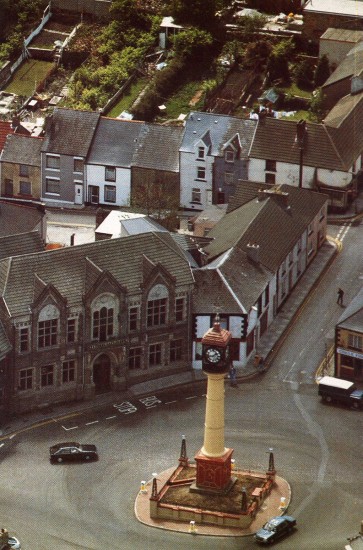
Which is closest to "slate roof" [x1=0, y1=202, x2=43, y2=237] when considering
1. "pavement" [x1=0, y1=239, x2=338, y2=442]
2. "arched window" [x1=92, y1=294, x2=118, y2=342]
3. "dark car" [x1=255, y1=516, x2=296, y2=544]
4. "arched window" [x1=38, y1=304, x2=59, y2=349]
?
"arched window" [x1=92, y1=294, x2=118, y2=342]

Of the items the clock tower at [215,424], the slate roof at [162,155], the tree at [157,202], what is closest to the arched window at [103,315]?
the clock tower at [215,424]

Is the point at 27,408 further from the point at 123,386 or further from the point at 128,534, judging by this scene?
the point at 128,534

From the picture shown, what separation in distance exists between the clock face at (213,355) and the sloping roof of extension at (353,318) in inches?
1076

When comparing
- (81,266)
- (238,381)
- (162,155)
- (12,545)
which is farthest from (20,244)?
(12,545)

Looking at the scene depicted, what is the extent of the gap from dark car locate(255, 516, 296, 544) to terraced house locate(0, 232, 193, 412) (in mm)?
28526

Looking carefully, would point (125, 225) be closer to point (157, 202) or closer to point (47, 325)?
point (157, 202)

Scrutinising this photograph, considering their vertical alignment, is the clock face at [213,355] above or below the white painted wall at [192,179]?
above

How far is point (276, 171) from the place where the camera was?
197 meters

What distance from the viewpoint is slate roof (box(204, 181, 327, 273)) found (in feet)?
569

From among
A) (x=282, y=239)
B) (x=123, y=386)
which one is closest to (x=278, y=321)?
(x=282, y=239)

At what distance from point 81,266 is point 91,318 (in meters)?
4.77

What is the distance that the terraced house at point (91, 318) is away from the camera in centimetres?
15688

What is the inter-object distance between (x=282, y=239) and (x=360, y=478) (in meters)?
36.8

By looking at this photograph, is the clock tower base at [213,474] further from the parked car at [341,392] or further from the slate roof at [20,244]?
the slate roof at [20,244]
